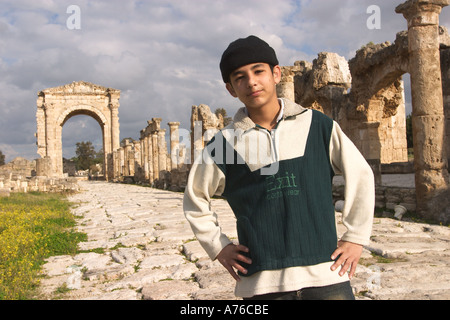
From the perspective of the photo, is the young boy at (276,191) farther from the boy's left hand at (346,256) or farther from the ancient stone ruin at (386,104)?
the ancient stone ruin at (386,104)

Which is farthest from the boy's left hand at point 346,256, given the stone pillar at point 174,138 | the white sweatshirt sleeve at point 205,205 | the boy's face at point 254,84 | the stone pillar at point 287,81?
the stone pillar at point 174,138

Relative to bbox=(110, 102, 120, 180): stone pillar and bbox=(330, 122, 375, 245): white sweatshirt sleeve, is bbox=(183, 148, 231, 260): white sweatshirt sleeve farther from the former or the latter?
bbox=(110, 102, 120, 180): stone pillar

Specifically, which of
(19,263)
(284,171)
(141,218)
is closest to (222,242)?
(284,171)

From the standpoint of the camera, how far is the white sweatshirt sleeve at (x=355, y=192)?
1.94 meters

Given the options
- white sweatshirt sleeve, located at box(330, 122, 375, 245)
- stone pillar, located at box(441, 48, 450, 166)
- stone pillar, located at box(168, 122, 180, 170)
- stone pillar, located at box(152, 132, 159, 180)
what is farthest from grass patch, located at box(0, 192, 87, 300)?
stone pillar, located at box(152, 132, 159, 180)

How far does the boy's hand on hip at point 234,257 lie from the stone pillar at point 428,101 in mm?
8035

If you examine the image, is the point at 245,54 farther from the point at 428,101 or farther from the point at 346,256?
the point at 428,101

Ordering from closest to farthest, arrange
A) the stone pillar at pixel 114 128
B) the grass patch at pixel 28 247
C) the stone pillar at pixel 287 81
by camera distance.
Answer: the grass patch at pixel 28 247
the stone pillar at pixel 287 81
the stone pillar at pixel 114 128

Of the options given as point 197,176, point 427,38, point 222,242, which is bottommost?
point 222,242

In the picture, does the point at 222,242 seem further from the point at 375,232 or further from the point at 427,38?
the point at 427,38

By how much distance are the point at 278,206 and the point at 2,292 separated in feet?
11.5

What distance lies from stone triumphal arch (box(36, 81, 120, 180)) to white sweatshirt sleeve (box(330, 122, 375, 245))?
42.1 m

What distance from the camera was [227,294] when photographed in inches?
159

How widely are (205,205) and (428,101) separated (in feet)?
27.0
